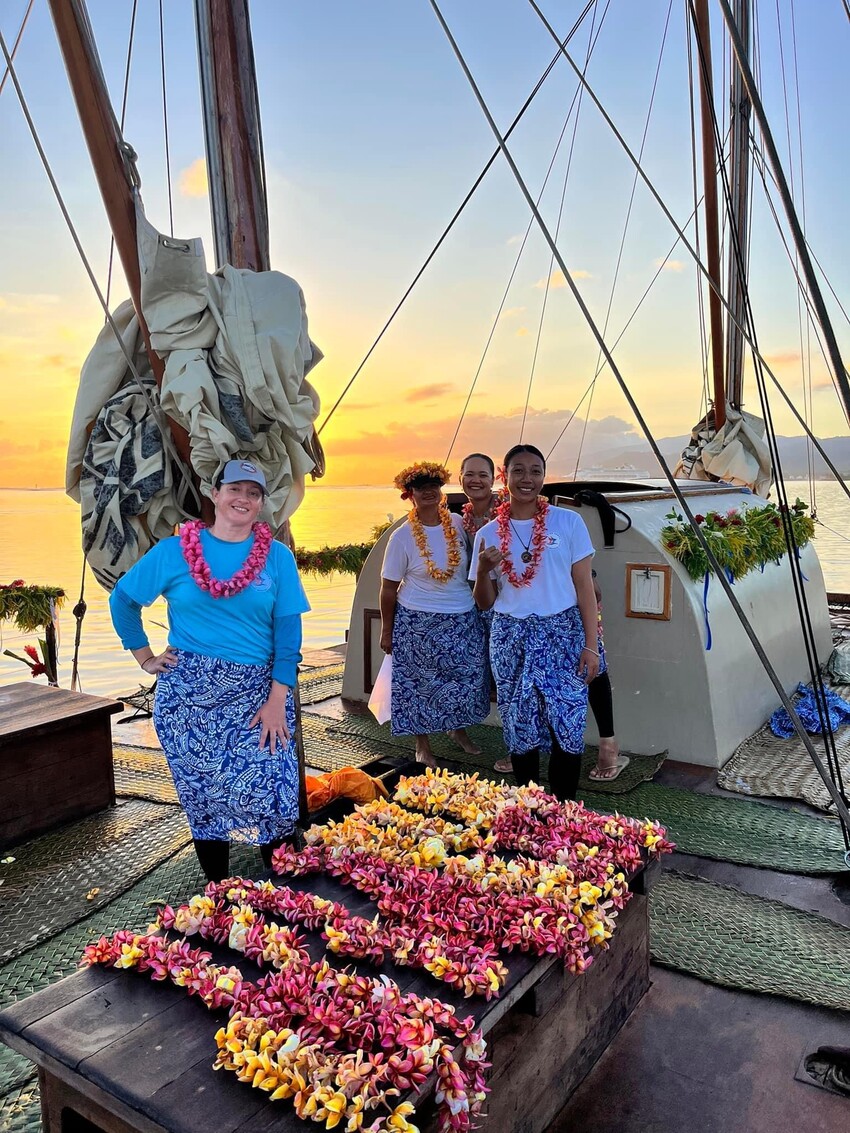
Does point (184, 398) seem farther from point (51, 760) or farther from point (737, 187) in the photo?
point (737, 187)

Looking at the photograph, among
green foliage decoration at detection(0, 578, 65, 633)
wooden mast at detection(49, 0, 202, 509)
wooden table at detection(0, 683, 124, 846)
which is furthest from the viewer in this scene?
green foliage decoration at detection(0, 578, 65, 633)

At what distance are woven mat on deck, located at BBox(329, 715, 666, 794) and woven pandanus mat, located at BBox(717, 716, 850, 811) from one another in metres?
0.39

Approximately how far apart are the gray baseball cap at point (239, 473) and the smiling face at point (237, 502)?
0.04 ft

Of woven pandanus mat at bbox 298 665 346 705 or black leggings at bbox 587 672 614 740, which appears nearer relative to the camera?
black leggings at bbox 587 672 614 740

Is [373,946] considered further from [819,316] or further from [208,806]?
[819,316]

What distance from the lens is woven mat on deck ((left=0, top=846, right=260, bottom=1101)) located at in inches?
89.9

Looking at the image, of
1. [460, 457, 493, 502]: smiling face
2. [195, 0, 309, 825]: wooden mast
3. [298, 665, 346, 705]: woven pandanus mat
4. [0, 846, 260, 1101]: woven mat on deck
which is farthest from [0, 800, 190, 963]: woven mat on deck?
[460, 457, 493, 502]: smiling face

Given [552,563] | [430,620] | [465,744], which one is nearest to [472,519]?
[430,620]

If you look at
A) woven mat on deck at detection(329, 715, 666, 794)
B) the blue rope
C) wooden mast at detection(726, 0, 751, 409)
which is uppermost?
wooden mast at detection(726, 0, 751, 409)

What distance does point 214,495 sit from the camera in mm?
2646

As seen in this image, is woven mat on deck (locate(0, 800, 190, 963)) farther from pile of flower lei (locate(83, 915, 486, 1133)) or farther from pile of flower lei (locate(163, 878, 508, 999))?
pile of flower lei (locate(83, 915, 486, 1133))

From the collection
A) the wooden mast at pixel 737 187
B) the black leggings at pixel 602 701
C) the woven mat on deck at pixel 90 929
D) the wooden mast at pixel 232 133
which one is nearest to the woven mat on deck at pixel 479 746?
the black leggings at pixel 602 701

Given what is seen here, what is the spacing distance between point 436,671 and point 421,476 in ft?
3.18

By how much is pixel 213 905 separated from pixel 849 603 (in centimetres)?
806
